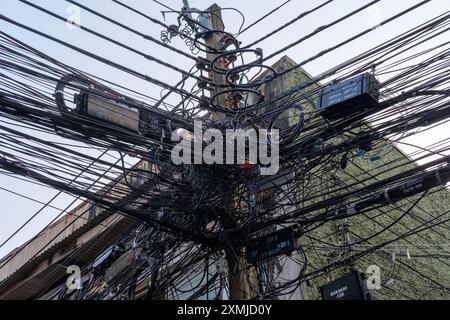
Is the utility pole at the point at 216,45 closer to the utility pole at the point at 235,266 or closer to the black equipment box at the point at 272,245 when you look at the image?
the utility pole at the point at 235,266

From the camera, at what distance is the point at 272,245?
5.99 m

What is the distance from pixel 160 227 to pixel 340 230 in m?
3.07

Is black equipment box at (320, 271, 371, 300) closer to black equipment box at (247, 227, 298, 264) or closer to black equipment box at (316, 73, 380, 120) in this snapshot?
black equipment box at (247, 227, 298, 264)

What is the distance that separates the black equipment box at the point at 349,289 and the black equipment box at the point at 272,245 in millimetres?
751

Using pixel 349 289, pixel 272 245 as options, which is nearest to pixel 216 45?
pixel 272 245

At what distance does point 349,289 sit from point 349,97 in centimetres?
199

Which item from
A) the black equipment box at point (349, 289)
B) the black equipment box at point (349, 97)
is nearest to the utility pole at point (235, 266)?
the black equipment box at point (349, 289)

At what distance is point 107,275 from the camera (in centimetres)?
771

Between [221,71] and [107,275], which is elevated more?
[221,71]

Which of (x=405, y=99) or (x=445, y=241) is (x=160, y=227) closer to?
(x=405, y=99)

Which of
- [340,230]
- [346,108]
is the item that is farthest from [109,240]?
[346,108]

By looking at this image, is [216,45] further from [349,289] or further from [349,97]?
[349,289]

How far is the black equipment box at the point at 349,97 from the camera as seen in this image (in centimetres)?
559
